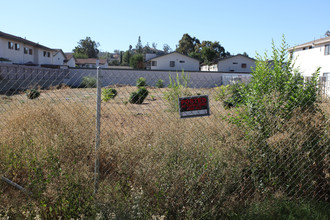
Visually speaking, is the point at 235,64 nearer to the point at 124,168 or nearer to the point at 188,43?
the point at 188,43

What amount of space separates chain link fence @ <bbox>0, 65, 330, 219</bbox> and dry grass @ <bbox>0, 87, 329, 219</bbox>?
0.04 ft

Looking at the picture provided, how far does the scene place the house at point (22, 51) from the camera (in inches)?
1162

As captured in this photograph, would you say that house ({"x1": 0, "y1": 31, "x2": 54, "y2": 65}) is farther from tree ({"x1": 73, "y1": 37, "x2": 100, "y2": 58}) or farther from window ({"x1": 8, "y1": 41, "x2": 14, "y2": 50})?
tree ({"x1": 73, "y1": 37, "x2": 100, "y2": 58})

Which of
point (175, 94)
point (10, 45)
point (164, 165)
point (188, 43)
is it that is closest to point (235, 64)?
point (188, 43)

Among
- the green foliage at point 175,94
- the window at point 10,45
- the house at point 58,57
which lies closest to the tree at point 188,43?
the house at point 58,57

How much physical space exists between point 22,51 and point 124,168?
116 feet

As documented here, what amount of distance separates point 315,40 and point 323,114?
2440cm

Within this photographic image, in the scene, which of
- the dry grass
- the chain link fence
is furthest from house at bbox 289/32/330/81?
the dry grass

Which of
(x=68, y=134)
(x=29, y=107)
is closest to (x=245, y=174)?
(x=68, y=134)

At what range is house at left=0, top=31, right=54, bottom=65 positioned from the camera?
2952 cm

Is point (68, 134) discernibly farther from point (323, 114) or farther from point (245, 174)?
point (323, 114)

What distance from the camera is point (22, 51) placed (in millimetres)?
33625

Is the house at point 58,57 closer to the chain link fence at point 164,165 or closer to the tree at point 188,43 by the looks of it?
the tree at point 188,43

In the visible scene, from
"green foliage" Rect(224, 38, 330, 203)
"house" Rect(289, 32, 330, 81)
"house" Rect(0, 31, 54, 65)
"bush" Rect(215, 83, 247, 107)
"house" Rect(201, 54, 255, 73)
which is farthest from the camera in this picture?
"house" Rect(201, 54, 255, 73)
